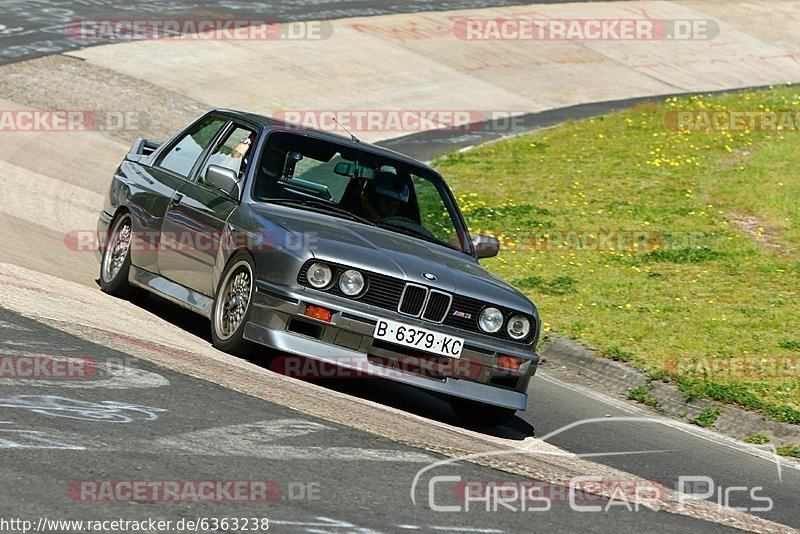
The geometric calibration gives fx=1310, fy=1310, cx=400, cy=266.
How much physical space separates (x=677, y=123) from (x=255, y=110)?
7.71 metres

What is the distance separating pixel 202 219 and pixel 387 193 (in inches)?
53.7

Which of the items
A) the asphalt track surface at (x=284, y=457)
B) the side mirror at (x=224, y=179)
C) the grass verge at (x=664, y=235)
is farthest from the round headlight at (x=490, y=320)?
the grass verge at (x=664, y=235)

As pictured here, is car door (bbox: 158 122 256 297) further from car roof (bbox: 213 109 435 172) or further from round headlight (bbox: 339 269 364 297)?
round headlight (bbox: 339 269 364 297)

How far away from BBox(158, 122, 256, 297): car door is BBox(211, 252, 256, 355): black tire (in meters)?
0.29

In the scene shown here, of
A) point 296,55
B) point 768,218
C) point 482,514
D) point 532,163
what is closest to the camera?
point 482,514

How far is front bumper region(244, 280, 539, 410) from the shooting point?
8.18 meters

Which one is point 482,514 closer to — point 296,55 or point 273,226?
point 273,226

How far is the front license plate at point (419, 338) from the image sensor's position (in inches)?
323

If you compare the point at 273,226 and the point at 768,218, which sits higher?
the point at 273,226

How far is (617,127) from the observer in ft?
79.0

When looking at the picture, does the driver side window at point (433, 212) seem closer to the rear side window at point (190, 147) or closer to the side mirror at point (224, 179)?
the side mirror at point (224, 179)

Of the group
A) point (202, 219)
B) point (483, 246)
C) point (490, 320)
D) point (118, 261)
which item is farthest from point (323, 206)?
point (118, 261)

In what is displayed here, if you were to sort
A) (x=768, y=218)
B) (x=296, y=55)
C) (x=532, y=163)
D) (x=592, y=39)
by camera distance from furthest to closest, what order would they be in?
(x=592, y=39), (x=296, y=55), (x=532, y=163), (x=768, y=218)

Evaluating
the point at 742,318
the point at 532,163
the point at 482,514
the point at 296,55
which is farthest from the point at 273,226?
the point at 296,55
